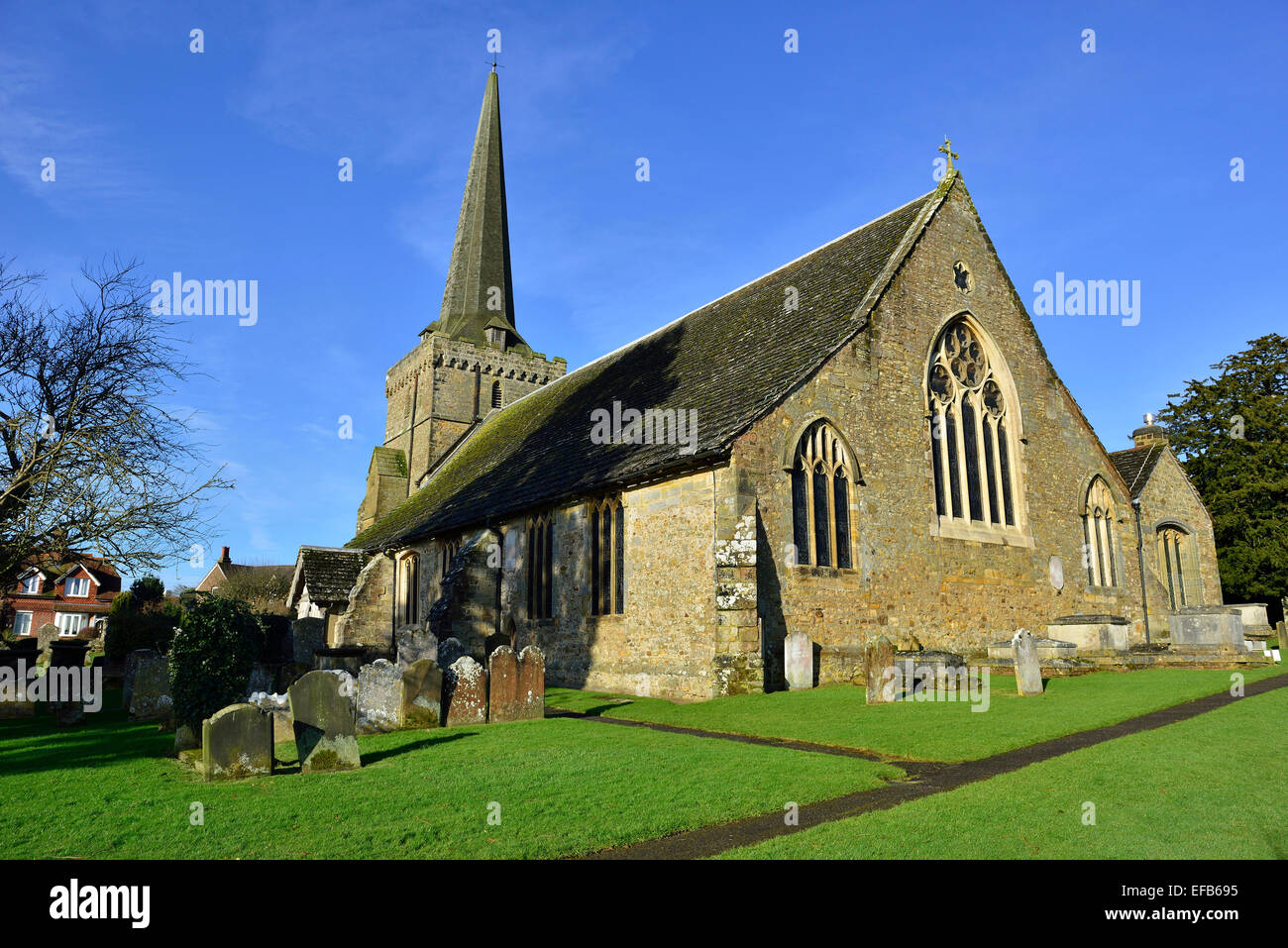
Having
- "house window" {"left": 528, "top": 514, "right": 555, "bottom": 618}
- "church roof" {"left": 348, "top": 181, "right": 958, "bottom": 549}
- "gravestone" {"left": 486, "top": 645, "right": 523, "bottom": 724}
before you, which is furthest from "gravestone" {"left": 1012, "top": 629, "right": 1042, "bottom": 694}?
"house window" {"left": 528, "top": 514, "right": 555, "bottom": 618}

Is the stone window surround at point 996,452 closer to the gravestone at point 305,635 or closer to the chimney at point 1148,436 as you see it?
the chimney at point 1148,436

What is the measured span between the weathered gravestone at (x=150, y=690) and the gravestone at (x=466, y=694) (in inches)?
233

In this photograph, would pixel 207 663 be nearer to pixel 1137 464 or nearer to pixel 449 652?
pixel 449 652

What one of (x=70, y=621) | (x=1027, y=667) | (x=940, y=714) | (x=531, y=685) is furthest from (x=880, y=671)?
(x=70, y=621)

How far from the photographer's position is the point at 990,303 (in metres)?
21.8

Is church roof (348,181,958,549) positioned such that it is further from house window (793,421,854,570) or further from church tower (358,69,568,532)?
church tower (358,69,568,532)

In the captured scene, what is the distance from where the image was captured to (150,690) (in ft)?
48.8

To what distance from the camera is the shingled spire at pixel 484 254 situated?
44.8m

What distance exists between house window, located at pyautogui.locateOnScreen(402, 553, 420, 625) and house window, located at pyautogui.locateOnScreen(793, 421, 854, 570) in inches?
→ 630

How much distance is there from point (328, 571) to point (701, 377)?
1829cm

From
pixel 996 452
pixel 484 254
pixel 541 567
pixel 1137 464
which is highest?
pixel 484 254

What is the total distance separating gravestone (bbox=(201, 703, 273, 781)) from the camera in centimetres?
873
